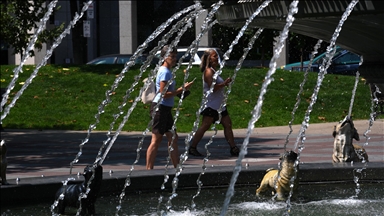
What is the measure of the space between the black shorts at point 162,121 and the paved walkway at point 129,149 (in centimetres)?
71

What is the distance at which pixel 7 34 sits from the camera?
73.4ft

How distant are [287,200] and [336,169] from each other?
1249 mm

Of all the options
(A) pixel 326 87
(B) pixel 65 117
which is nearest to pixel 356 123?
(A) pixel 326 87

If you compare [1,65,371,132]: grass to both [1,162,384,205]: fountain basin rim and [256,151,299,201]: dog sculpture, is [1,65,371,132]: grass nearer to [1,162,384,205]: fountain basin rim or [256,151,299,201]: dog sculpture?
[1,162,384,205]: fountain basin rim

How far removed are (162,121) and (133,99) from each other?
34.2 feet

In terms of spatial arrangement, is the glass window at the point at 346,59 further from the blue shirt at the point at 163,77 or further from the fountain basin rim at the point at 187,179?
the fountain basin rim at the point at 187,179

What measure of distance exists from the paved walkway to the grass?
110cm

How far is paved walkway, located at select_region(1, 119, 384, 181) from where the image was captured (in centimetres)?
1150

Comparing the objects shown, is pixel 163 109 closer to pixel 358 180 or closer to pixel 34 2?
pixel 358 180

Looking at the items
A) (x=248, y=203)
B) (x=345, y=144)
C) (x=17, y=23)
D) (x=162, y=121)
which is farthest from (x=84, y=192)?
(x=17, y=23)

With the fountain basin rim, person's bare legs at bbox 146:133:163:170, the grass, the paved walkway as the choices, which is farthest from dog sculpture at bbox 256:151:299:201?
the grass

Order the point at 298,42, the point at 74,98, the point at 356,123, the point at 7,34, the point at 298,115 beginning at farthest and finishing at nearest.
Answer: the point at 298,42 → the point at 7,34 → the point at 74,98 → the point at 298,115 → the point at 356,123

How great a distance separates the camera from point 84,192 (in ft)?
23.1

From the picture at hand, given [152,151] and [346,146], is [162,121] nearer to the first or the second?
[152,151]
